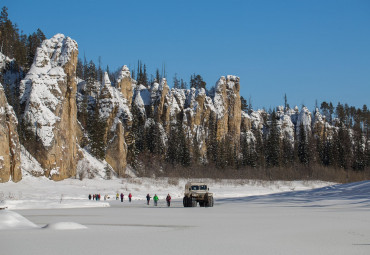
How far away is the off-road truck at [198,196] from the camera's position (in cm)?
3069

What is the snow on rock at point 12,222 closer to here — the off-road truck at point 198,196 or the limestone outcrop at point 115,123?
Answer: the off-road truck at point 198,196

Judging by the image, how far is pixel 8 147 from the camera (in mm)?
45844

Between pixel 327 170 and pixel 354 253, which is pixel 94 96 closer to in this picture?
pixel 327 170

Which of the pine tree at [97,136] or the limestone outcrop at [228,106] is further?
the limestone outcrop at [228,106]

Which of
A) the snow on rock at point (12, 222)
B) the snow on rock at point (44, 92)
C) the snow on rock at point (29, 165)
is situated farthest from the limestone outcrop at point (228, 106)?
the snow on rock at point (12, 222)

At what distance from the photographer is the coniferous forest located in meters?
73.3

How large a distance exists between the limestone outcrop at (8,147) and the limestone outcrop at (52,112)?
6153 mm

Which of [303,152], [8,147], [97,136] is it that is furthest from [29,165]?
[303,152]

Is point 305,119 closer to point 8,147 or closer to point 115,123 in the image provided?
point 115,123

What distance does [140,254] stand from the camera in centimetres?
878

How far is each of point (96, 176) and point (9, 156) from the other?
1663 centimetres

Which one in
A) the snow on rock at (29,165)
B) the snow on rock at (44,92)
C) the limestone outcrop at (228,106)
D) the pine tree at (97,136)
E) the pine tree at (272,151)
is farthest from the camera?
the limestone outcrop at (228,106)

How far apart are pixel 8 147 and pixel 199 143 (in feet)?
195

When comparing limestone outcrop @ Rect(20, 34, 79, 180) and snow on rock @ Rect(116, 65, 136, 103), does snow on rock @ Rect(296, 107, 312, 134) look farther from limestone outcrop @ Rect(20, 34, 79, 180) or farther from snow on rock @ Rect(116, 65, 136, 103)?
limestone outcrop @ Rect(20, 34, 79, 180)
